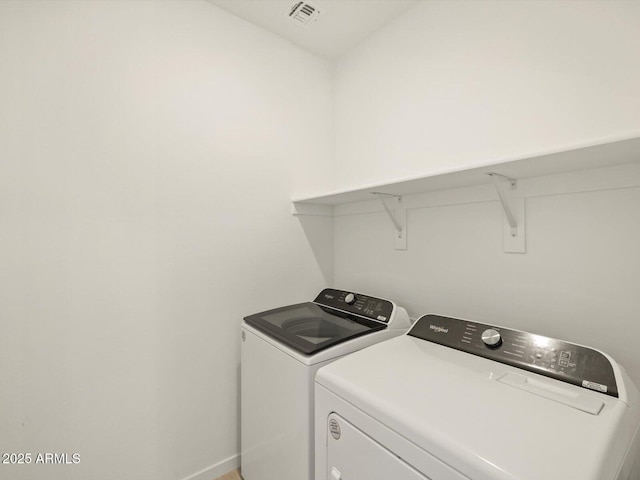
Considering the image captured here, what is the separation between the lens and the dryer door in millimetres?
735

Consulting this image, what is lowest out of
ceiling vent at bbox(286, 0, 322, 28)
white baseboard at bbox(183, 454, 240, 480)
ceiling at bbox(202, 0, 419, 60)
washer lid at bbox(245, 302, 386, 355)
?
white baseboard at bbox(183, 454, 240, 480)

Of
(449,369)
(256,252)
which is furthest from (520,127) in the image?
(256,252)

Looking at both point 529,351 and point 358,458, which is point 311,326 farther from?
point 529,351

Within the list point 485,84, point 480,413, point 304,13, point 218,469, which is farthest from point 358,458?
point 304,13

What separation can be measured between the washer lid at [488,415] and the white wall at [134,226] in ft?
3.11

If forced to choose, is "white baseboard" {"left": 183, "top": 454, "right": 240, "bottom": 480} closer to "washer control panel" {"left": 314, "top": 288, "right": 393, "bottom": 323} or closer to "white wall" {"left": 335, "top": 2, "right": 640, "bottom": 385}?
"washer control panel" {"left": 314, "top": 288, "right": 393, "bottom": 323}

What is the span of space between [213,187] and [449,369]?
4.81 ft

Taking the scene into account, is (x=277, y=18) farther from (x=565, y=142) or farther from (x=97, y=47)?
(x=565, y=142)

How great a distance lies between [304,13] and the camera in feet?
5.66

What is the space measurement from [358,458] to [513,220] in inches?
44.3

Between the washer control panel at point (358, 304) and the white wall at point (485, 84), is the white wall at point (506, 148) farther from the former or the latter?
the washer control panel at point (358, 304)

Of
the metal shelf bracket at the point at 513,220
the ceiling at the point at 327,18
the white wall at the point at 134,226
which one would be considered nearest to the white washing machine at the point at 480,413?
the metal shelf bracket at the point at 513,220

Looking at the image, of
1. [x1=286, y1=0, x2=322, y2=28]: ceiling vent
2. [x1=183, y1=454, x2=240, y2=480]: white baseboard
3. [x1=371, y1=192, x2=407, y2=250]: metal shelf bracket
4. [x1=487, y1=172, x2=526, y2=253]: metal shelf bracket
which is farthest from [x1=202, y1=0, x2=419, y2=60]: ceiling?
[x1=183, y1=454, x2=240, y2=480]: white baseboard

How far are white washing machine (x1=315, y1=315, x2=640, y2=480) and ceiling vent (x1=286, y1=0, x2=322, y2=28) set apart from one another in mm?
1908
